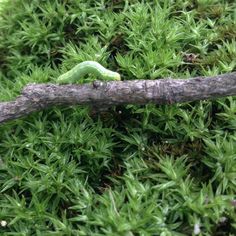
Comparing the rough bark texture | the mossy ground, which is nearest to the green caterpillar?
the rough bark texture

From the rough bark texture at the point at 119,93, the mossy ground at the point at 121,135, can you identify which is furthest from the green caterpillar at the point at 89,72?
the mossy ground at the point at 121,135

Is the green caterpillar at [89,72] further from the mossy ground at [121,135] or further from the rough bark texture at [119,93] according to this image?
the mossy ground at [121,135]

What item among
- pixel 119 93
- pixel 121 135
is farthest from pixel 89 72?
pixel 121 135

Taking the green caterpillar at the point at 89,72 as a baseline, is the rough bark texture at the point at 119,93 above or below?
below

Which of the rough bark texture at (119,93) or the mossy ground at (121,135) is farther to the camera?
the rough bark texture at (119,93)

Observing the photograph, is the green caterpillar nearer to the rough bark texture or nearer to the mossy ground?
the rough bark texture
